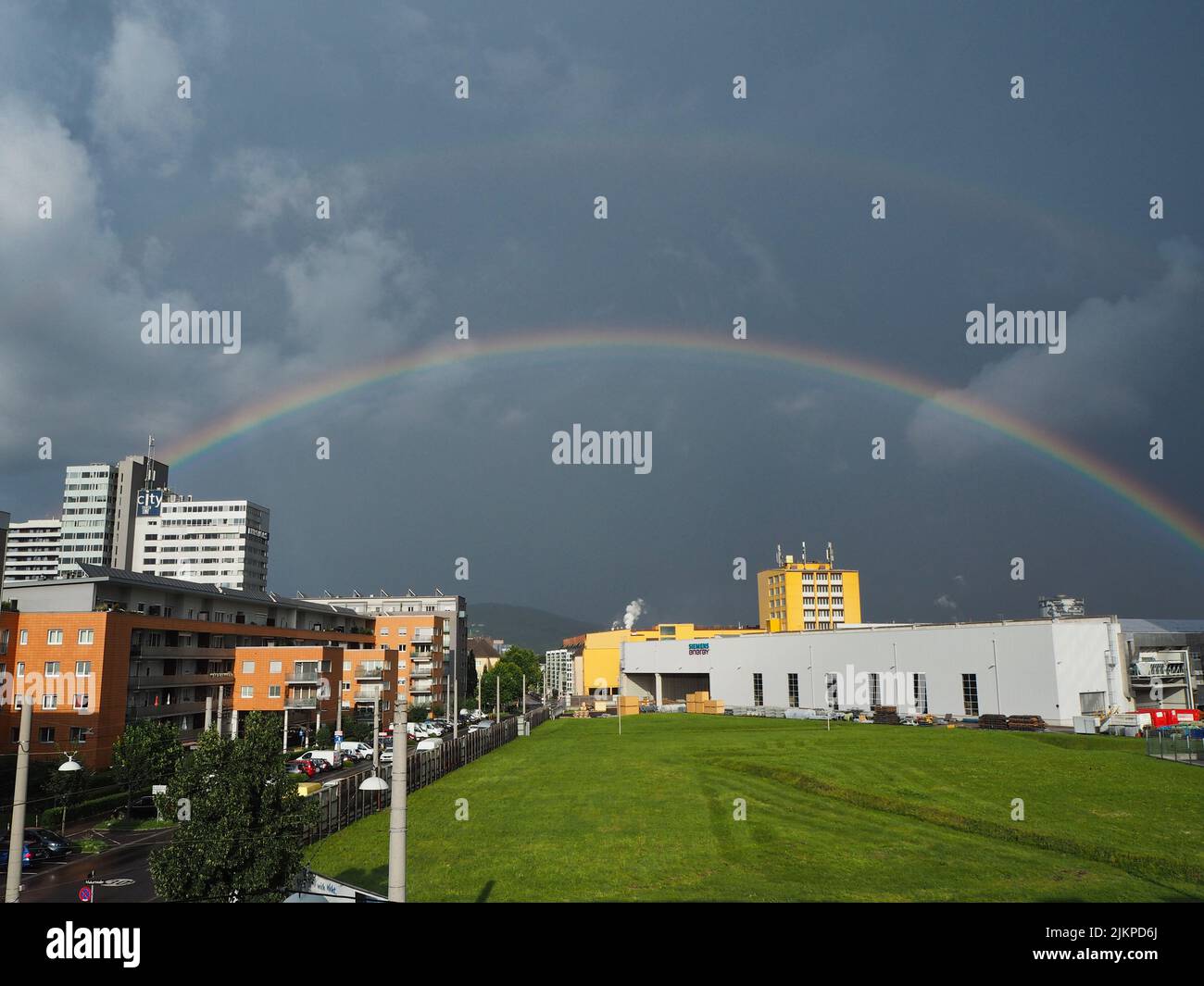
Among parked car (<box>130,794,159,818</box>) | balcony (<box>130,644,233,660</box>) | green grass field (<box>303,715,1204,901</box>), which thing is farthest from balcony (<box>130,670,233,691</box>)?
green grass field (<box>303,715,1204,901</box>)

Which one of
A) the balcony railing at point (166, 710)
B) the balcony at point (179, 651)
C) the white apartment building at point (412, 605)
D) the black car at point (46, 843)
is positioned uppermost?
the white apartment building at point (412, 605)

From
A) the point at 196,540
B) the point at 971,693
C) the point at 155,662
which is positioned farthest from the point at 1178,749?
the point at 196,540

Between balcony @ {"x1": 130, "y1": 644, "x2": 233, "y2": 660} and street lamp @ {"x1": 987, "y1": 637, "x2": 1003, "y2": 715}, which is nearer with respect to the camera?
balcony @ {"x1": 130, "y1": 644, "x2": 233, "y2": 660}

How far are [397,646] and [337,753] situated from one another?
55.1 m

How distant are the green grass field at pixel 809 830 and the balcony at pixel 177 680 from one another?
3012cm

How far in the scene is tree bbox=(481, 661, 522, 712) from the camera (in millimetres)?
149125

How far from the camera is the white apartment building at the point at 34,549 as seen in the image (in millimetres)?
194625

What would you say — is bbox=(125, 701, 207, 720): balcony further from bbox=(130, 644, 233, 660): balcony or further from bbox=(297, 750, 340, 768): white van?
bbox=(297, 750, 340, 768): white van

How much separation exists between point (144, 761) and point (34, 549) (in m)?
187

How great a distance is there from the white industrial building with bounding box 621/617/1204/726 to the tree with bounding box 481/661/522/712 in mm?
56461

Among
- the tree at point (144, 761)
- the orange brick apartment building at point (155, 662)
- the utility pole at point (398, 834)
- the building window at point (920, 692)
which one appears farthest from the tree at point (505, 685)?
the utility pole at point (398, 834)

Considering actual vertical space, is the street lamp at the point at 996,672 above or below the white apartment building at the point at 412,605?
below

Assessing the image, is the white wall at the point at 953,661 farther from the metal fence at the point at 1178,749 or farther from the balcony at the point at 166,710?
the balcony at the point at 166,710

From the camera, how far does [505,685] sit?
152 m
